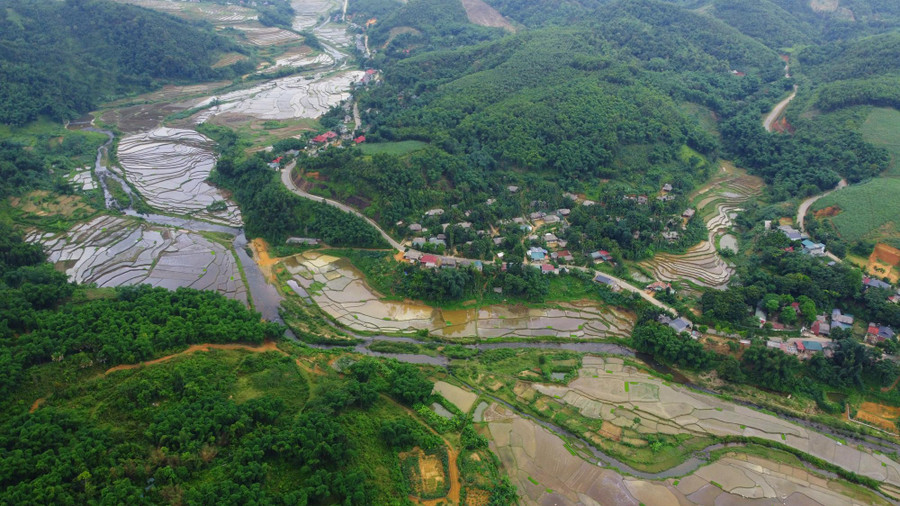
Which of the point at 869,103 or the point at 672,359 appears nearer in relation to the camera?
the point at 672,359

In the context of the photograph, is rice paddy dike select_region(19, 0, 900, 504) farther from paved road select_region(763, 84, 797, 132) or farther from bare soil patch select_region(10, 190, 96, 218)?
paved road select_region(763, 84, 797, 132)

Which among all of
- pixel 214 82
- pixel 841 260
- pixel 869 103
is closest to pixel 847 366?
pixel 841 260

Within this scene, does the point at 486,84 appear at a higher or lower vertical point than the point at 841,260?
higher

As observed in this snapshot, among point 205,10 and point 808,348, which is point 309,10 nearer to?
point 205,10

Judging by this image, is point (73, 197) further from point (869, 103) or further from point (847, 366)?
point (869, 103)

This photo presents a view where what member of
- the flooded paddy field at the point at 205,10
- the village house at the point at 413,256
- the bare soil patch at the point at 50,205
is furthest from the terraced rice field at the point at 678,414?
the flooded paddy field at the point at 205,10

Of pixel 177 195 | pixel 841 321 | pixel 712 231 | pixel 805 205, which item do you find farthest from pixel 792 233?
pixel 177 195
